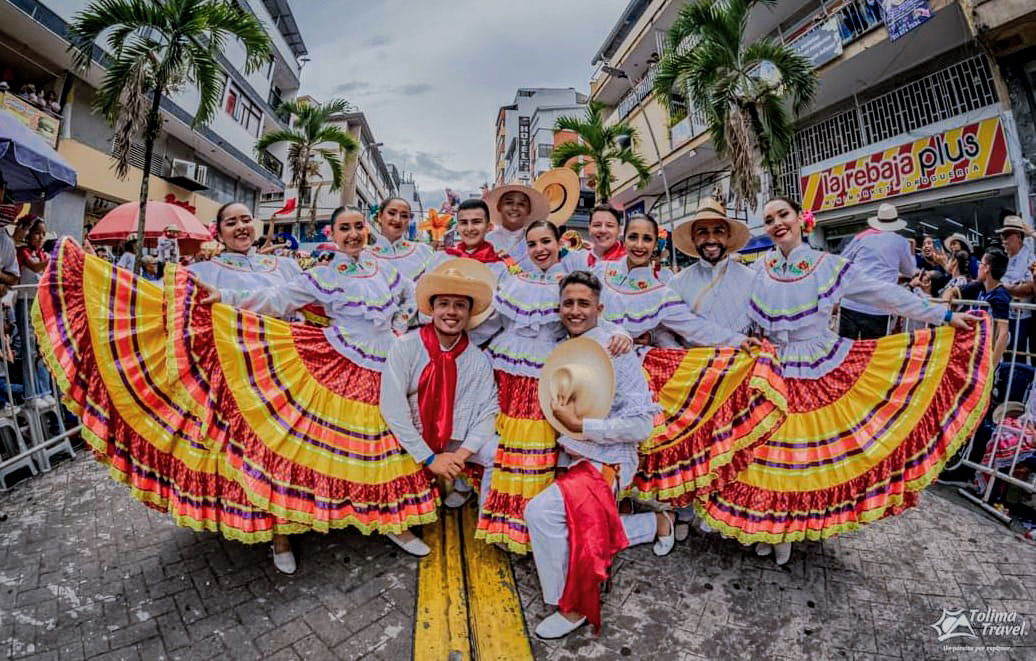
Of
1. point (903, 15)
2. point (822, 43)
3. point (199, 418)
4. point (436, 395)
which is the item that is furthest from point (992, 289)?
point (822, 43)

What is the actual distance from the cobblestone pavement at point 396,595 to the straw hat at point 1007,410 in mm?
1052

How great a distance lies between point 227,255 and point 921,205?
12.7m

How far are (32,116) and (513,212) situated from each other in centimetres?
1395

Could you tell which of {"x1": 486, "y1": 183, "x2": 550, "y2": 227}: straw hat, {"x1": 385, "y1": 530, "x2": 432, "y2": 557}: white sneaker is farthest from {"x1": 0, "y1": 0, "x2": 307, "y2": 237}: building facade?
{"x1": 385, "y1": 530, "x2": 432, "y2": 557}: white sneaker

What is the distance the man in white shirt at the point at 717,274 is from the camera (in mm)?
3123

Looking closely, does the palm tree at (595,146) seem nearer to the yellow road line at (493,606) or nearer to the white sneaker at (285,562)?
the yellow road line at (493,606)

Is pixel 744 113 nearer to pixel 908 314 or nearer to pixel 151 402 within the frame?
pixel 908 314

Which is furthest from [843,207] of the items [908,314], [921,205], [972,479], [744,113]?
[908,314]

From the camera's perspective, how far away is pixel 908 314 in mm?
2734

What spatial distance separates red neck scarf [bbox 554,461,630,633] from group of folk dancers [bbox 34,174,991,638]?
0.03 feet

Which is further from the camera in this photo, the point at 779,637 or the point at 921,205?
the point at 921,205

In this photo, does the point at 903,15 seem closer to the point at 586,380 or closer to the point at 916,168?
the point at 916,168

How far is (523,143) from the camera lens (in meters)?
48.7

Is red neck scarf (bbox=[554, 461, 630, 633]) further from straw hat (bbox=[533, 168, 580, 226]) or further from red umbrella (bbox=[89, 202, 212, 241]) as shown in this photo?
red umbrella (bbox=[89, 202, 212, 241])
